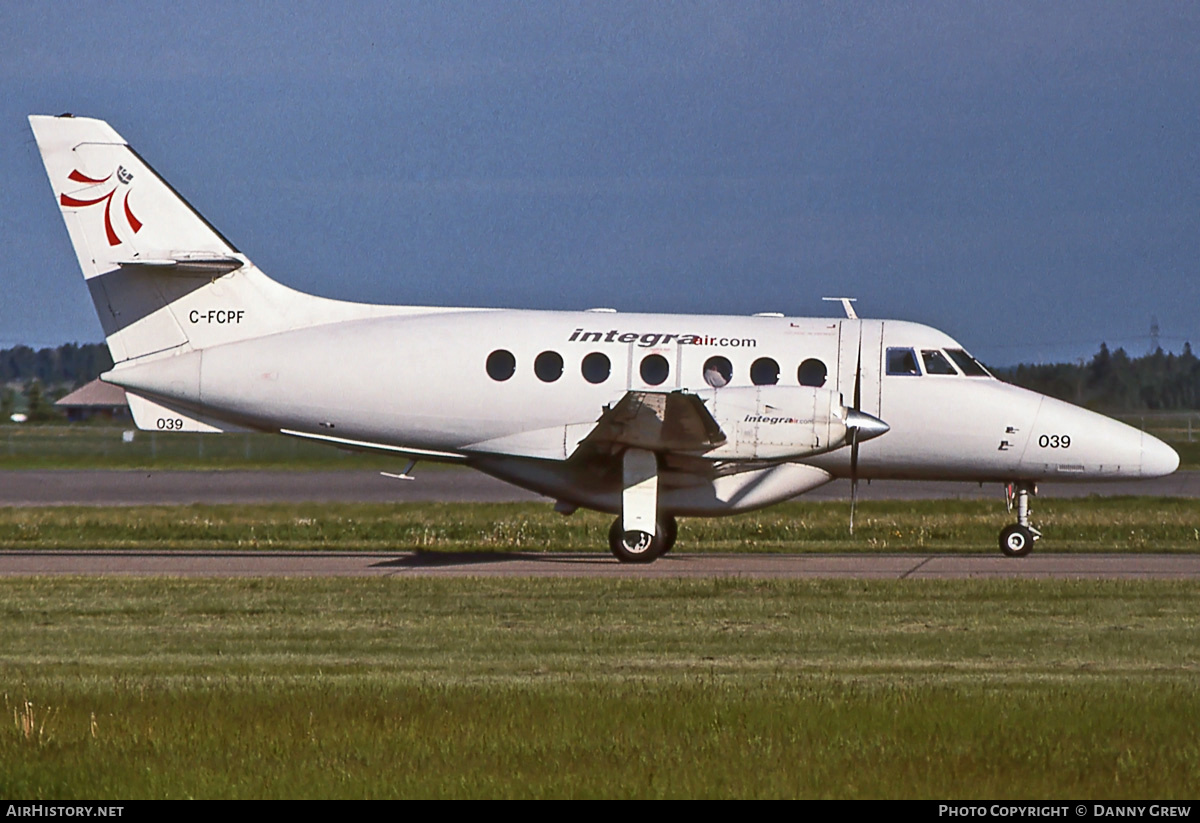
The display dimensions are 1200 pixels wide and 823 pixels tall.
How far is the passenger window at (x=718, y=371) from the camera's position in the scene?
2112 cm

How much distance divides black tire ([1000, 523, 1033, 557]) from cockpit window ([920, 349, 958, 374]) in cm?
249

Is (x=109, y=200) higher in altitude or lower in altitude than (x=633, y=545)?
higher

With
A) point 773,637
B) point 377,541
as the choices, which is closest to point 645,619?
point 773,637

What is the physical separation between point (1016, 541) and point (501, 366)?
26.1 ft

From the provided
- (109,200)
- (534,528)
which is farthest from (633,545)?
(109,200)

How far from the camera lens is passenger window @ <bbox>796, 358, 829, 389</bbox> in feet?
69.9

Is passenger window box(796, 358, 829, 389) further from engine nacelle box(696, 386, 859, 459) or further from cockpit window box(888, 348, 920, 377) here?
engine nacelle box(696, 386, 859, 459)

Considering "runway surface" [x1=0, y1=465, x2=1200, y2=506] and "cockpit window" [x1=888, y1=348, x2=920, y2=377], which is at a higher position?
"cockpit window" [x1=888, y1=348, x2=920, y2=377]

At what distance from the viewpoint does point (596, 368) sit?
21250mm

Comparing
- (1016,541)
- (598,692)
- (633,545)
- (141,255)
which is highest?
(141,255)

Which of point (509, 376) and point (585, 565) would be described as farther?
point (509, 376)

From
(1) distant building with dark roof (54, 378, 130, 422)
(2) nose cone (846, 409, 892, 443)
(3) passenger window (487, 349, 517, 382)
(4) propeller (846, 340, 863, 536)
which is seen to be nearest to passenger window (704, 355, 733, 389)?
(4) propeller (846, 340, 863, 536)

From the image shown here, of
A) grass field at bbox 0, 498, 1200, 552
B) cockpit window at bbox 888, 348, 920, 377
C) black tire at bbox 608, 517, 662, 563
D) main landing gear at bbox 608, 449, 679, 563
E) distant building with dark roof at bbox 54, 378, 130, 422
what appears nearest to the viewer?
main landing gear at bbox 608, 449, 679, 563

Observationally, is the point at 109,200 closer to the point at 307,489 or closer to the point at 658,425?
the point at 658,425
